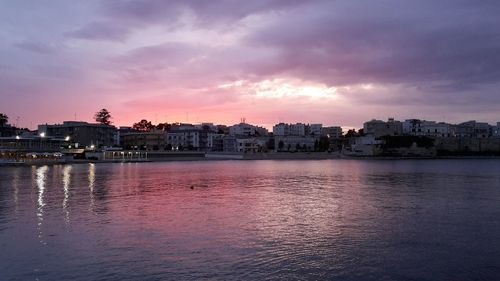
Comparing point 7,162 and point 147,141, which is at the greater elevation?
point 147,141

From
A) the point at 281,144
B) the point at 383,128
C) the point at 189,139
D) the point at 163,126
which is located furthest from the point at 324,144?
the point at 163,126

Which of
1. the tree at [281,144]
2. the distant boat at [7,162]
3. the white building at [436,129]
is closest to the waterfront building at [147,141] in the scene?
the tree at [281,144]

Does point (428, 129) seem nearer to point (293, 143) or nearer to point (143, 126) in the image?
point (293, 143)

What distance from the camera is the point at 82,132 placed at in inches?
5118

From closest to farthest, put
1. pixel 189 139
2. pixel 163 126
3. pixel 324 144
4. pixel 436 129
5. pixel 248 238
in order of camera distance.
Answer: pixel 248 238, pixel 189 139, pixel 324 144, pixel 436 129, pixel 163 126

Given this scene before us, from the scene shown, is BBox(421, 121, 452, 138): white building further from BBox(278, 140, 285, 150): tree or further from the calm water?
the calm water

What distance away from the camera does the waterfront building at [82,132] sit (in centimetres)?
13000

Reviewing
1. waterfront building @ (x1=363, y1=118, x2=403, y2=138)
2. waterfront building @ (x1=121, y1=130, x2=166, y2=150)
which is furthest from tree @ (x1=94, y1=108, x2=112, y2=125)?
waterfront building @ (x1=363, y1=118, x2=403, y2=138)

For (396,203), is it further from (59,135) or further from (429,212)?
Result: (59,135)

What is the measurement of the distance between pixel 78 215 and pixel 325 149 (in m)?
152

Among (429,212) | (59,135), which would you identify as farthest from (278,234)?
(59,135)

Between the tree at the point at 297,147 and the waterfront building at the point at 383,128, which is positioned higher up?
the waterfront building at the point at 383,128


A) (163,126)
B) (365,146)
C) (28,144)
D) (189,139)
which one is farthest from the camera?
(163,126)

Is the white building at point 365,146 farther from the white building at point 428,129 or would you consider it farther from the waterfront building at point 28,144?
the waterfront building at point 28,144
